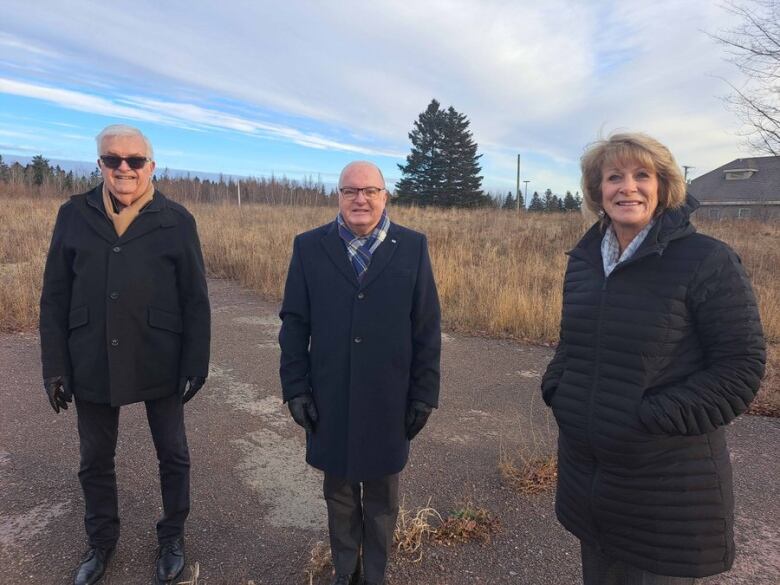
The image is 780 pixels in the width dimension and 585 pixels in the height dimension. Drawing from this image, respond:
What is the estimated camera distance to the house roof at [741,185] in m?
39.5

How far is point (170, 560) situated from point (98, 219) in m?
1.65

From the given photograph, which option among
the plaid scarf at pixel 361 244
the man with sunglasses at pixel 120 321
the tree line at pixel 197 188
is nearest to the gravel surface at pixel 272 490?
the man with sunglasses at pixel 120 321

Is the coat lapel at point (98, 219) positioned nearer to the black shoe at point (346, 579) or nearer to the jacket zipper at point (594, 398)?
the black shoe at point (346, 579)

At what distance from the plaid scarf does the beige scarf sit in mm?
955

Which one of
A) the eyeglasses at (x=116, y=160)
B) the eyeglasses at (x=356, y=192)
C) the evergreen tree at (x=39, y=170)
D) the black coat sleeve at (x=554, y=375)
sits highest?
the evergreen tree at (x=39, y=170)

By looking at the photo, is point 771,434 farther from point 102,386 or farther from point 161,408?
point 102,386

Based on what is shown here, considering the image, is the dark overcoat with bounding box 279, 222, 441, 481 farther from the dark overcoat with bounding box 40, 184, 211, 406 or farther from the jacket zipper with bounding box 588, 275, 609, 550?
the jacket zipper with bounding box 588, 275, 609, 550

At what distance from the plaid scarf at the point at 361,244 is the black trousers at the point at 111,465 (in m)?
1.14

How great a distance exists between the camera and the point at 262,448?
3.95 m

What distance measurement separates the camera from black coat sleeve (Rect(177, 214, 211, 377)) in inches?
101

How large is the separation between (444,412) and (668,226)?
323 centimetres

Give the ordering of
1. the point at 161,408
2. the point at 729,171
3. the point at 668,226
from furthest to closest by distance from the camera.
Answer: the point at 729,171
the point at 161,408
the point at 668,226

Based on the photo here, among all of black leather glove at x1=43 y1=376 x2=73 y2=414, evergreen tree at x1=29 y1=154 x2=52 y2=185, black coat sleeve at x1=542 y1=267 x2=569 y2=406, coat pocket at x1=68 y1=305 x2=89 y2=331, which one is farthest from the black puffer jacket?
evergreen tree at x1=29 y1=154 x2=52 y2=185

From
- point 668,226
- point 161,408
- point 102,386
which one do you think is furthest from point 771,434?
point 102,386
